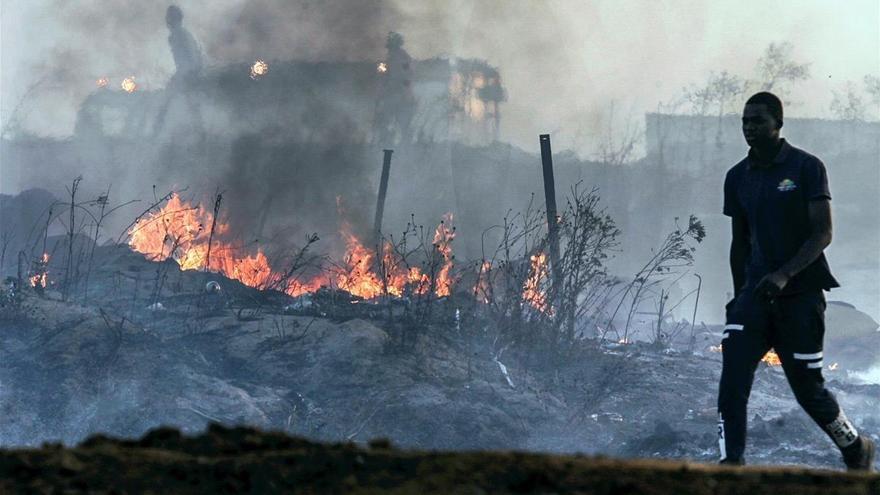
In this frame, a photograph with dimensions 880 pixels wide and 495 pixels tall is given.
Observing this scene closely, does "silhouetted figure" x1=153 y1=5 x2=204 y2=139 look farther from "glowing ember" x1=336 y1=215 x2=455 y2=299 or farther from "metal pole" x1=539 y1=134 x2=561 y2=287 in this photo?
"metal pole" x1=539 y1=134 x2=561 y2=287

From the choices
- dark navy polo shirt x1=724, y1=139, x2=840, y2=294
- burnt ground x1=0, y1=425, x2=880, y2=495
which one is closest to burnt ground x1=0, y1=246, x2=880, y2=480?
dark navy polo shirt x1=724, y1=139, x2=840, y2=294

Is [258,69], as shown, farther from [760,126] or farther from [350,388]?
[760,126]

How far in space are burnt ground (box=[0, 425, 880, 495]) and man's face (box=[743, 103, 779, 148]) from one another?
262cm

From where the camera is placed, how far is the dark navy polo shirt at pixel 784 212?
5.25 meters

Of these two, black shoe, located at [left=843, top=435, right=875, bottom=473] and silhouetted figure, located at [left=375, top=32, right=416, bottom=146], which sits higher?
silhouetted figure, located at [left=375, top=32, right=416, bottom=146]

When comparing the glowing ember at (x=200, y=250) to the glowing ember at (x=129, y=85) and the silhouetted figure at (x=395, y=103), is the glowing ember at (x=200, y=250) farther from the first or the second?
the silhouetted figure at (x=395, y=103)

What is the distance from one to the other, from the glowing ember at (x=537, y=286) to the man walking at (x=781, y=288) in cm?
503

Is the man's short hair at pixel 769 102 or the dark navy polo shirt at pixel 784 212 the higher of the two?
the man's short hair at pixel 769 102

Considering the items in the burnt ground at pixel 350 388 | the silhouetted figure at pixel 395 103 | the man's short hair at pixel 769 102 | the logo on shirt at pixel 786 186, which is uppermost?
the silhouetted figure at pixel 395 103

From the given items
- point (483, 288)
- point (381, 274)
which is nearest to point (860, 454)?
point (483, 288)

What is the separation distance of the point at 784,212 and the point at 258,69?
1907 centimetres

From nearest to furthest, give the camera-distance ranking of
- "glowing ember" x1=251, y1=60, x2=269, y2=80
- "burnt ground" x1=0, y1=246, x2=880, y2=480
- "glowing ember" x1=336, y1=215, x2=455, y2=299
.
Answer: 1. "burnt ground" x1=0, y1=246, x2=880, y2=480
2. "glowing ember" x1=336, y1=215, x2=455, y2=299
3. "glowing ember" x1=251, y1=60, x2=269, y2=80

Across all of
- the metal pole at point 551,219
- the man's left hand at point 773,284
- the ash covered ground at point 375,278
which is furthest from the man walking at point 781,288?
the metal pole at point 551,219

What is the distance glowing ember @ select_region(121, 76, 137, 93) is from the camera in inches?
899
